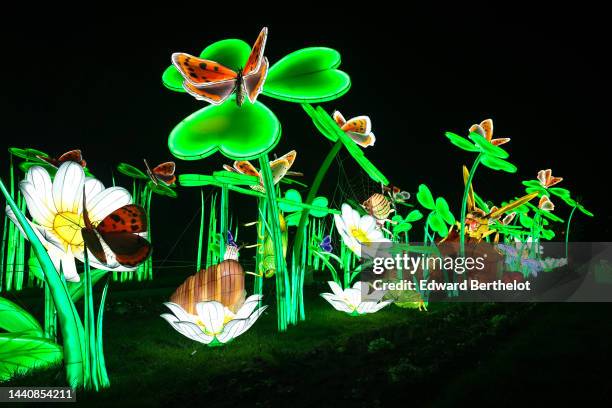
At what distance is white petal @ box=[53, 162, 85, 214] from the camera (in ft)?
8.11

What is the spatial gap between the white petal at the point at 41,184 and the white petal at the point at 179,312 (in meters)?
1.01

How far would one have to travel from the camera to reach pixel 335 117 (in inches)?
185

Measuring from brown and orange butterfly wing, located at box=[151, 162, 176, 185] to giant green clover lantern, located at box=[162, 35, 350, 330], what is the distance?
0.97m

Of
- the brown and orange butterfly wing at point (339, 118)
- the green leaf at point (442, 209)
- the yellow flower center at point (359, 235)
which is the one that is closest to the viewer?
the brown and orange butterfly wing at point (339, 118)

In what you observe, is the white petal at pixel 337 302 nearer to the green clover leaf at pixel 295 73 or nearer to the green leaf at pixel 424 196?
the green leaf at pixel 424 196

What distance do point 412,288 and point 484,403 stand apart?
3.29 metres

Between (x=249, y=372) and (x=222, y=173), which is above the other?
(x=222, y=173)

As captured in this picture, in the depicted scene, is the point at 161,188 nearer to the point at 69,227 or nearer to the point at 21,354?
the point at 69,227

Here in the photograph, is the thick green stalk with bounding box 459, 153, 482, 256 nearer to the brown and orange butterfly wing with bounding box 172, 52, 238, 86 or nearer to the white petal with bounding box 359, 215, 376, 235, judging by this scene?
the white petal with bounding box 359, 215, 376, 235

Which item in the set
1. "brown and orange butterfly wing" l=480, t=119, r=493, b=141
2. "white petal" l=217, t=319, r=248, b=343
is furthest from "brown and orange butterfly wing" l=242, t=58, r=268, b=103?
"brown and orange butterfly wing" l=480, t=119, r=493, b=141

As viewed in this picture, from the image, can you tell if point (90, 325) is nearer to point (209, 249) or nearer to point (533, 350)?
point (533, 350)

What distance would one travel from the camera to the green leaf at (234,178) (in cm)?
401

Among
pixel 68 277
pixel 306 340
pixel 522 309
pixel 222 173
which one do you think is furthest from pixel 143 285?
pixel 522 309

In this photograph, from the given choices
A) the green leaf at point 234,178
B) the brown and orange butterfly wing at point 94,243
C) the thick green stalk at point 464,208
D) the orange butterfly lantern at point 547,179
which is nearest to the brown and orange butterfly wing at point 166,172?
the green leaf at point 234,178
